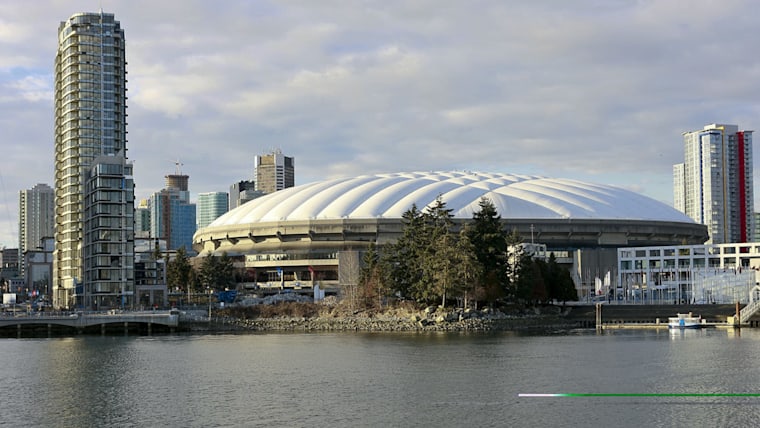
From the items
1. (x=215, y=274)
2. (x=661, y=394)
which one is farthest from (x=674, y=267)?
(x=661, y=394)

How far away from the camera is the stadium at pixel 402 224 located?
457 feet

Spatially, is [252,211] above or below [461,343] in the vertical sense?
above

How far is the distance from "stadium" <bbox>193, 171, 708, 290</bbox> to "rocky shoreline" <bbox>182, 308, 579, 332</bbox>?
2784 cm

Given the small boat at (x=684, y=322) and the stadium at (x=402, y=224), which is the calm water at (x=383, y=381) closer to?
the small boat at (x=684, y=322)

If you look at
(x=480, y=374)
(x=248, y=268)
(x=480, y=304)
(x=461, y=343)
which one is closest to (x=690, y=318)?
(x=480, y=304)

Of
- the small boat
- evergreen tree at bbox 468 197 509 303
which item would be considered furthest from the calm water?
evergreen tree at bbox 468 197 509 303

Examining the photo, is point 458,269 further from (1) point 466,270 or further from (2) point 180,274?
(2) point 180,274

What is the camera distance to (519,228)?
454 ft

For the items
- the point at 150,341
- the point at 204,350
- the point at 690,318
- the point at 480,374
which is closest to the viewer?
the point at 480,374

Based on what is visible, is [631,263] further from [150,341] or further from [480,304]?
[150,341]

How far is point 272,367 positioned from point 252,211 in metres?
94.5

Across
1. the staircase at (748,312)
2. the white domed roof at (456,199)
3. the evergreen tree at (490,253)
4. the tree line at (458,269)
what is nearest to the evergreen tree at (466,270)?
the tree line at (458,269)

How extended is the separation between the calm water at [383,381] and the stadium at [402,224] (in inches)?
2229

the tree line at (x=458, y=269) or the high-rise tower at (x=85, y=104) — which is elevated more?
the high-rise tower at (x=85, y=104)
